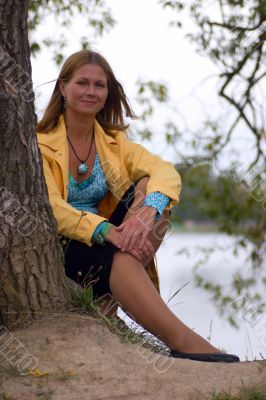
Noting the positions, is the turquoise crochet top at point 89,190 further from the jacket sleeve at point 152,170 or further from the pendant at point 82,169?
the jacket sleeve at point 152,170

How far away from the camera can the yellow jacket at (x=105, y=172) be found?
3293 millimetres

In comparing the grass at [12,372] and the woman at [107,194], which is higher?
the woman at [107,194]

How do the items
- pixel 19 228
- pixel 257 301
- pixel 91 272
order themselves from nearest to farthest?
pixel 19 228, pixel 91 272, pixel 257 301

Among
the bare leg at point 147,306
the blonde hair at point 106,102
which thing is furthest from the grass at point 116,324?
the blonde hair at point 106,102

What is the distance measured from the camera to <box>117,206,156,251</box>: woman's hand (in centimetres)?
321

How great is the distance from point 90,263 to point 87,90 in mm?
849

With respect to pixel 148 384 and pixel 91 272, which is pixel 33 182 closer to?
pixel 91 272

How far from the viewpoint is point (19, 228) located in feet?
9.72

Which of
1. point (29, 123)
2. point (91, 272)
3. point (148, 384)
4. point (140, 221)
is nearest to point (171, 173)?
point (140, 221)

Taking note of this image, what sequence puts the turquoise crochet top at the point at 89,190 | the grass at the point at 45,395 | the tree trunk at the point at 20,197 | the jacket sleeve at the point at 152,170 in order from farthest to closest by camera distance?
the turquoise crochet top at the point at 89,190, the jacket sleeve at the point at 152,170, the tree trunk at the point at 20,197, the grass at the point at 45,395

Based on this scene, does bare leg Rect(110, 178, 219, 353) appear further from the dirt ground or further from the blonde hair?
the blonde hair

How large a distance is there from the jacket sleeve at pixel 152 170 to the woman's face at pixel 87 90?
25 cm

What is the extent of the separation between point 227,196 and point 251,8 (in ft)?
5.81

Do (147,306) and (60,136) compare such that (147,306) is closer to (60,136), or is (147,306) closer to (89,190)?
(89,190)
